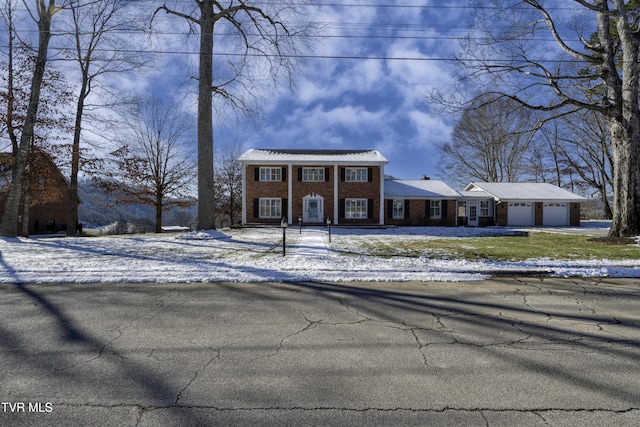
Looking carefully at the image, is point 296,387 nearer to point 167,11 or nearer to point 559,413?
point 559,413

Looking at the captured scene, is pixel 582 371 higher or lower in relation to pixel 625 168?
lower

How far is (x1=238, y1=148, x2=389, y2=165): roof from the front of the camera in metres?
25.8

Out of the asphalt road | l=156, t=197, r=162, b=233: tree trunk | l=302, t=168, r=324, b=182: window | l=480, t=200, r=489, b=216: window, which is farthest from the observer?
l=480, t=200, r=489, b=216: window

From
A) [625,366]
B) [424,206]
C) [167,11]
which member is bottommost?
[625,366]

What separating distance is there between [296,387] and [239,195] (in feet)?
122

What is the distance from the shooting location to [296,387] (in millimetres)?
2564

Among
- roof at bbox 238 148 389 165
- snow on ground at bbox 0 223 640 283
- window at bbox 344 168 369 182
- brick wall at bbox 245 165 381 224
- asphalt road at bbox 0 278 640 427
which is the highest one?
roof at bbox 238 148 389 165

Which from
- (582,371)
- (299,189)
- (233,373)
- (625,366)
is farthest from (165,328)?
(299,189)

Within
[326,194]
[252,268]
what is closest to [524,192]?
[326,194]

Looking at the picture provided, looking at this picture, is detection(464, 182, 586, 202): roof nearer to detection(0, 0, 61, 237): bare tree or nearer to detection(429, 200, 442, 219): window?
detection(429, 200, 442, 219): window

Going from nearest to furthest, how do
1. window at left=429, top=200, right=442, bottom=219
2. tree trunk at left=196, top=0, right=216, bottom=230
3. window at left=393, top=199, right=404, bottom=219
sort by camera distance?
tree trunk at left=196, top=0, right=216, bottom=230 → window at left=393, top=199, right=404, bottom=219 → window at left=429, top=200, right=442, bottom=219

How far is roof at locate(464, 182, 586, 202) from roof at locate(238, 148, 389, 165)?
11069 mm

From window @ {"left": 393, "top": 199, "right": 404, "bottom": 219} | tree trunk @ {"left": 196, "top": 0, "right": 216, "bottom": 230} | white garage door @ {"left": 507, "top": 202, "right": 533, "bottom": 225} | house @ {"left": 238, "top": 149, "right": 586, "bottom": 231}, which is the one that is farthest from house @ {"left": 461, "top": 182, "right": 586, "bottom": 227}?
tree trunk @ {"left": 196, "top": 0, "right": 216, "bottom": 230}

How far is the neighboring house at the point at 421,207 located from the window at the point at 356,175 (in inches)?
121
